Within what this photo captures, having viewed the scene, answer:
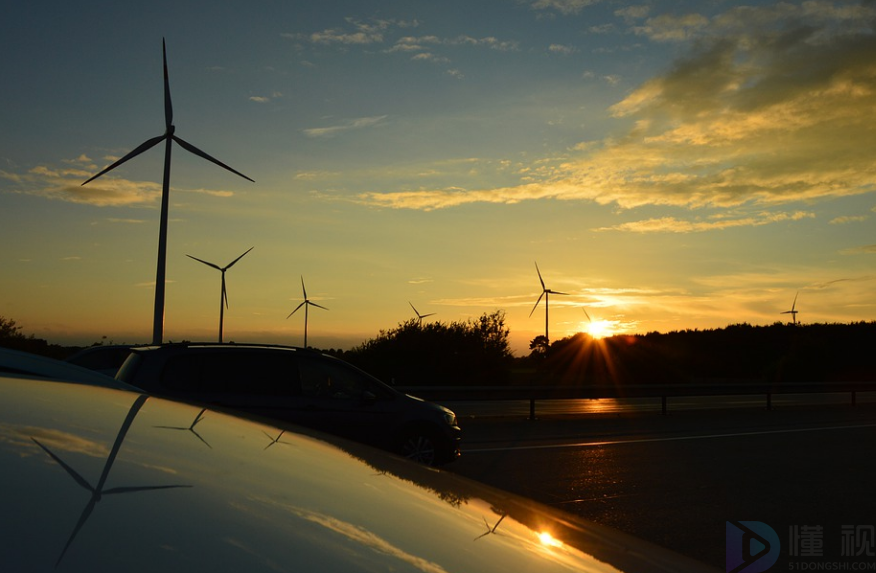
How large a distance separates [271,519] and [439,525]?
476 millimetres

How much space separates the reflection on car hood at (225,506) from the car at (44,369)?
0.19m

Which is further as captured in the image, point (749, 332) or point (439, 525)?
point (749, 332)

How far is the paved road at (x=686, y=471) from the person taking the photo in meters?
8.55

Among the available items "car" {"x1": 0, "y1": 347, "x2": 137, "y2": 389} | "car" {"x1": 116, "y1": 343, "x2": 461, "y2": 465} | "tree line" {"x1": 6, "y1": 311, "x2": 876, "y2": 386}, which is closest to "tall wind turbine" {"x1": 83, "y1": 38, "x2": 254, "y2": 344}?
"tree line" {"x1": 6, "y1": 311, "x2": 876, "y2": 386}

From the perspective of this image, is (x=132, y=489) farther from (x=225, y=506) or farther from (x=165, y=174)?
(x=165, y=174)

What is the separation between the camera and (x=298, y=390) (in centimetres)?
1061

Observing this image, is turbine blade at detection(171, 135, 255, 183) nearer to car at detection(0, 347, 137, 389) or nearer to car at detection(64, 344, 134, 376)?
car at detection(64, 344, 134, 376)

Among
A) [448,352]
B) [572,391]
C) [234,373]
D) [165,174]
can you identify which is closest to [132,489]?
[234,373]

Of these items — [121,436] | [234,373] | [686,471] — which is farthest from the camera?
[686,471]

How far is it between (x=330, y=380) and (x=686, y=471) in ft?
18.4

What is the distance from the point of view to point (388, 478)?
227cm

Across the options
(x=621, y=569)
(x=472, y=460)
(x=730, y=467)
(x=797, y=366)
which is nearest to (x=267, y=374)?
(x=472, y=460)

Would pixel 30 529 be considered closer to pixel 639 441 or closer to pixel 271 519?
pixel 271 519

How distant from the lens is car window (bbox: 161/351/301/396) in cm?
1015
